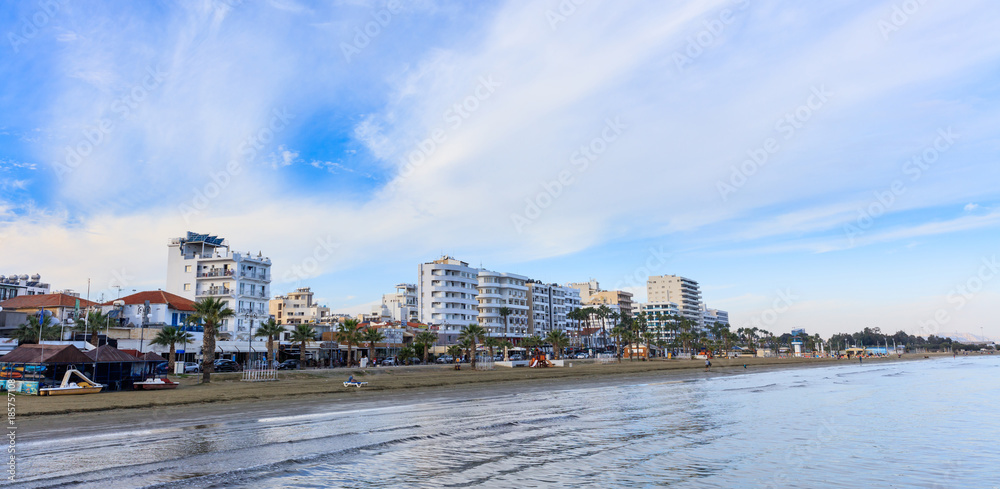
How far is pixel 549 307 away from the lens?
161 meters

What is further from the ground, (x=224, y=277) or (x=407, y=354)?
(x=224, y=277)

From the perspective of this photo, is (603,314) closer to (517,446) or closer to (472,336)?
(472,336)

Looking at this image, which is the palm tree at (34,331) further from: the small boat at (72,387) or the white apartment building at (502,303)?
the white apartment building at (502,303)

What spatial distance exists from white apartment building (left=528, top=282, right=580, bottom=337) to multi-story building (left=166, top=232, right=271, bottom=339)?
7221cm

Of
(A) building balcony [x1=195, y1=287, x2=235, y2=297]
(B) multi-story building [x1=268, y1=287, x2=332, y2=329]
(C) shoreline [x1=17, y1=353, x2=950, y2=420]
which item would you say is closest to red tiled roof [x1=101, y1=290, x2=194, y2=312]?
(A) building balcony [x1=195, y1=287, x2=235, y2=297]

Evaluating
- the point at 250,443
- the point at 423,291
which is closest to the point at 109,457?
the point at 250,443

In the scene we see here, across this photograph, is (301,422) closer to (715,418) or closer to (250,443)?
(250,443)

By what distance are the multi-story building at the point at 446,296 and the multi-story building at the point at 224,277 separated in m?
39.6

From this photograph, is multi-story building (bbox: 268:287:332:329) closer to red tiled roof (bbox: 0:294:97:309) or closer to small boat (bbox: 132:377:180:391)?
red tiled roof (bbox: 0:294:97:309)

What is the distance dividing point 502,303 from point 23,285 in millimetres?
85805

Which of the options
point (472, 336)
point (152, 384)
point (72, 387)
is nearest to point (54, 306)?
point (152, 384)

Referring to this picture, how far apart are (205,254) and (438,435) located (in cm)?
8216

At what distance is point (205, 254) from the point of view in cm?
9244

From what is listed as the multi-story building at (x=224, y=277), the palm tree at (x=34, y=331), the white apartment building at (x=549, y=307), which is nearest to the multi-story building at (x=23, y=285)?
the multi-story building at (x=224, y=277)
